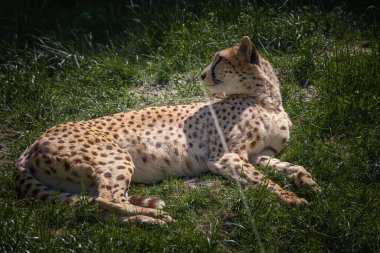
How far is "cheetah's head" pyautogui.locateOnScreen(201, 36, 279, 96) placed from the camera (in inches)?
203

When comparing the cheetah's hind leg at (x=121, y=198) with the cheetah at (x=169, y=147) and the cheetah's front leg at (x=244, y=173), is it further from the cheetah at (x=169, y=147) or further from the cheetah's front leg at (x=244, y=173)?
the cheetah's front leg at (x=244, y=173)

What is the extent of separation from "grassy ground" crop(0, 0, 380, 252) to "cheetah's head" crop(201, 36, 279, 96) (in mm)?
545

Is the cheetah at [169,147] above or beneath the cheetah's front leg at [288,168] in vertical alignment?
above

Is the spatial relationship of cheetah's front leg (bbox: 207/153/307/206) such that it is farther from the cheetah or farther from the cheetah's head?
the cheetah's head

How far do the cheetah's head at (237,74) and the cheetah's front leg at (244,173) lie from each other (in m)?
0.70

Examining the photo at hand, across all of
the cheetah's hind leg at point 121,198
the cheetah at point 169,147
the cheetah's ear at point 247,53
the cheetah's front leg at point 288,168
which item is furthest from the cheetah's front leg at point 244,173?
the cheetah's ear at point 247,53

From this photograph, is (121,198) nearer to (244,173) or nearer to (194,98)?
(244,173)

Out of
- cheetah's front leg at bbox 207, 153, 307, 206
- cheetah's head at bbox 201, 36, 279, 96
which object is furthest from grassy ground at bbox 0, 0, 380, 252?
cheetah's head at bbox 201, 36, 279, 96

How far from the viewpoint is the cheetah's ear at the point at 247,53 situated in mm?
5062

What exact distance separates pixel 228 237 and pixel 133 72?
275 cm

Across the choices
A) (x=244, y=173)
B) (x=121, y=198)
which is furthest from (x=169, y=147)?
(x=121, y=198)

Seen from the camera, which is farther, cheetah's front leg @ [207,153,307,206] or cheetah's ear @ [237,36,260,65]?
cheetah's ear @ [237,36,260,65]

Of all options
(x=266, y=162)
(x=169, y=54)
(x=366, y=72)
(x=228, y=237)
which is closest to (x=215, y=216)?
(x=228, y=237)

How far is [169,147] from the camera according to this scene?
489cm
